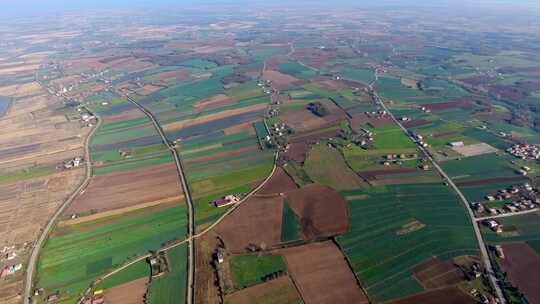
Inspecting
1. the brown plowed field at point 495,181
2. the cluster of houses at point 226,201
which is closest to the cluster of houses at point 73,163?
the cluster of houses at point 226,201

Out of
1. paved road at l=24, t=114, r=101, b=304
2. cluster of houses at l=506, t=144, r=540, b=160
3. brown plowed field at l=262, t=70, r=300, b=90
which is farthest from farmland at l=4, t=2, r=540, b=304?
brown plowed field at l=262, t=70, r=300, b=90

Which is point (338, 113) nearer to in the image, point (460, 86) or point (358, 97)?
point (358, 97)

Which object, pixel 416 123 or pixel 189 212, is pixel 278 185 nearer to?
pixel 189 212

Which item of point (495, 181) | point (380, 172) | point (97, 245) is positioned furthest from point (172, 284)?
point (495, 181)

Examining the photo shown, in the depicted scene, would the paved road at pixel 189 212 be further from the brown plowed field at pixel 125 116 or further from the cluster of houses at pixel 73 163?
the cluster of houses at pixel 73 163

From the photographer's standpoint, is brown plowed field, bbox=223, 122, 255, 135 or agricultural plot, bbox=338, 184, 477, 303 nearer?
agricultural plot, bbox=338, 184, 477, 303

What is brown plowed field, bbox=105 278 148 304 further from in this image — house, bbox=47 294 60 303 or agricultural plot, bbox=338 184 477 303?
agricultural plot, bbox=338 184 477 303

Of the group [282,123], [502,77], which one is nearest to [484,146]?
[282,123]
